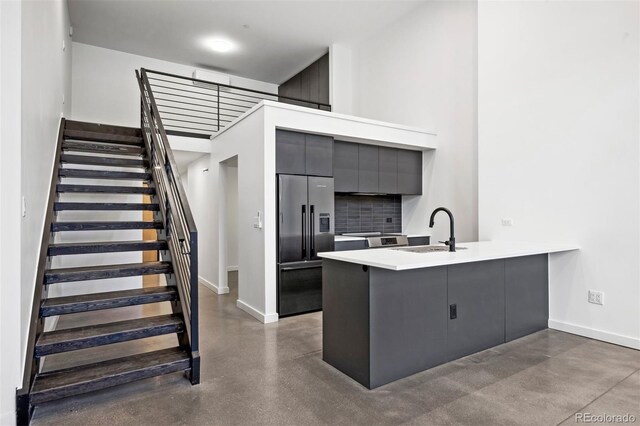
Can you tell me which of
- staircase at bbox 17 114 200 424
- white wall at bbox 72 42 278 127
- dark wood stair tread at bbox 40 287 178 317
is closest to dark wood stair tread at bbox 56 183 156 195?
staircase at bbox 17 114 200 424

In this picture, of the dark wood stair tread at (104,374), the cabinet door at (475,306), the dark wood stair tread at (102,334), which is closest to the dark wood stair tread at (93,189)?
the dark wood stair tread at (102,334)

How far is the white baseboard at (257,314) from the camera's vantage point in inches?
167

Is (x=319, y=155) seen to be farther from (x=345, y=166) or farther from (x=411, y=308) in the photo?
(x=411, y=308)

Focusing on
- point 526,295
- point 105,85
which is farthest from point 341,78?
point 526,295

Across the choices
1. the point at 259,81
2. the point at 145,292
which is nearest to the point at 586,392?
the point at 145,292

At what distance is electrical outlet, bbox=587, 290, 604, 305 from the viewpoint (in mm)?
3545

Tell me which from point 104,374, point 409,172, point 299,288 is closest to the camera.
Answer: point 104,374

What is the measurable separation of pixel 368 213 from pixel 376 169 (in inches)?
35.6

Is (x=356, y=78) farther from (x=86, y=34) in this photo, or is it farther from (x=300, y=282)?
(x=86, y=34)

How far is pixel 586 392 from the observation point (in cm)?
252

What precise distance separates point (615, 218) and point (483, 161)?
152cm

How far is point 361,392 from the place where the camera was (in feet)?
8.27

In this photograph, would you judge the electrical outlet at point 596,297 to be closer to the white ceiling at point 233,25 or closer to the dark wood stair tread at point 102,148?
the white ceiling at point 233,25
